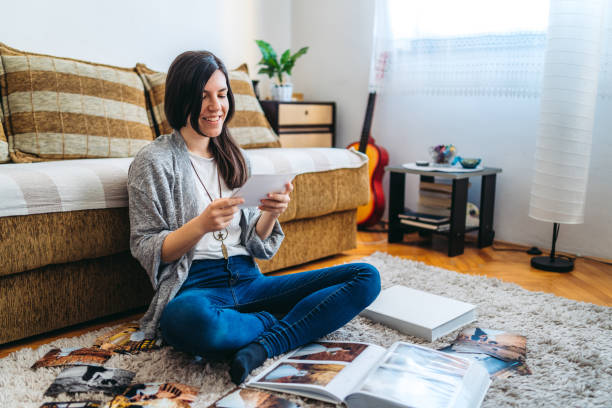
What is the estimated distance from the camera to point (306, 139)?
3098 millimetres

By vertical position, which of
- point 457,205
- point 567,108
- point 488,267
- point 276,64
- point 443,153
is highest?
point 276,64

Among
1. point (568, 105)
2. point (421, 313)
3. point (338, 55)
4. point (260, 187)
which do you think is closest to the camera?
point (260, 187)

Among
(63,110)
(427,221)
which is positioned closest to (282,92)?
(427,221)

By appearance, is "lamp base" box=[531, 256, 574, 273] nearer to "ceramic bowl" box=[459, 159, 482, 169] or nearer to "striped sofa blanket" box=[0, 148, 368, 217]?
"ceramic bowl" box=[459, 159, 482, 169]

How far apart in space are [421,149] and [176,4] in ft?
5.19

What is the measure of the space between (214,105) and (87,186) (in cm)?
44

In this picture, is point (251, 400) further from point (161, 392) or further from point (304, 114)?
point (304, 114)

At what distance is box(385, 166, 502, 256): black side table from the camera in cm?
239

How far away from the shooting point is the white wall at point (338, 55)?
10.4 feet

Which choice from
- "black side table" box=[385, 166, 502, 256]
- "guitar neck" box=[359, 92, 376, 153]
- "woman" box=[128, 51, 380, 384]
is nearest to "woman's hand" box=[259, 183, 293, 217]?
"woman" box=[128, 51, 380, 384]

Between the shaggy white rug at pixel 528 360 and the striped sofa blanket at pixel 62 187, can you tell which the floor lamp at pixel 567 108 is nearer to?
the shaggy white rug at pixel 528 360

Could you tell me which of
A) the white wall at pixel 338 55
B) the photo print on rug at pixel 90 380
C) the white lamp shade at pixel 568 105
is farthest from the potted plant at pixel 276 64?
the photo print on rug at pixel 90 380

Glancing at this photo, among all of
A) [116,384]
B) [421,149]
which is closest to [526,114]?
[421,149]

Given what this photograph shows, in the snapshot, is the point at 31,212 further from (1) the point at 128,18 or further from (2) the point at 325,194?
(1) the point at 128,18
